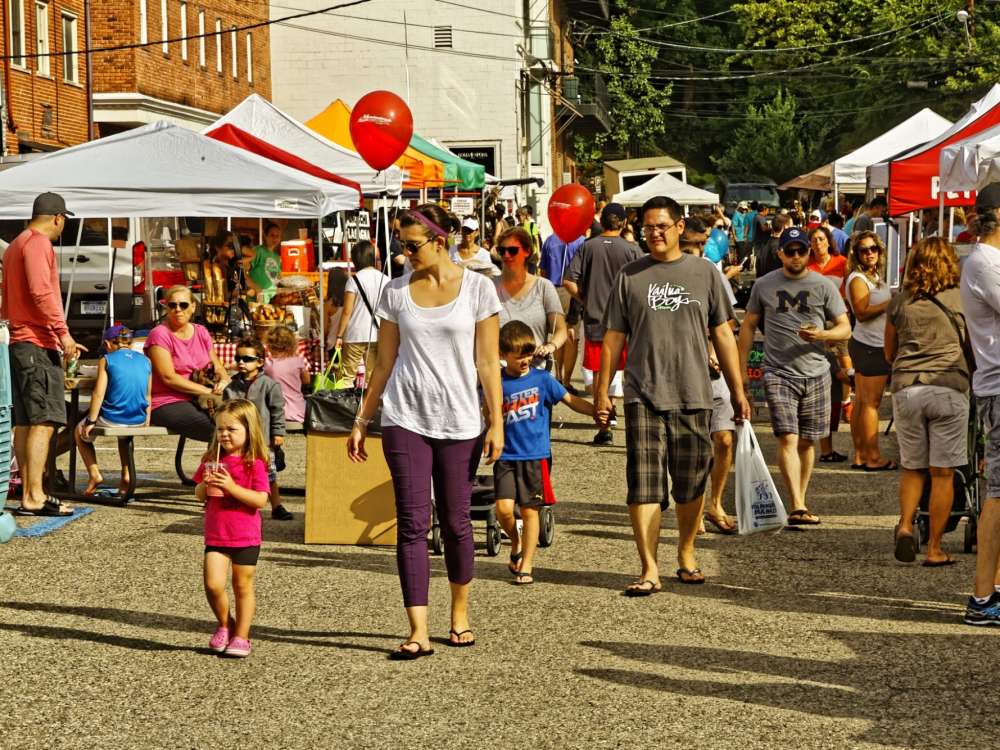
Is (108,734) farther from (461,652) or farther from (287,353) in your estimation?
(287,353)

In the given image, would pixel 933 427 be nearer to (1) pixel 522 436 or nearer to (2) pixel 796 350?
(2) pixel 796 350

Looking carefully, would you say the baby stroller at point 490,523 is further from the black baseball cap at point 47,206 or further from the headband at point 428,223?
the black baseball cap at point 47,206

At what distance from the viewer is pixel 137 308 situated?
22.0 metres

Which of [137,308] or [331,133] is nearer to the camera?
[137,308]

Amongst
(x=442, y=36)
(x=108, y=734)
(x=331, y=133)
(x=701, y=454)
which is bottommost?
(x=108, y=734)

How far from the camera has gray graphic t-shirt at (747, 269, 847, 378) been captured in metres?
10.5

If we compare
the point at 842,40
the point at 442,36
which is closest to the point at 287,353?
the point at 442,36

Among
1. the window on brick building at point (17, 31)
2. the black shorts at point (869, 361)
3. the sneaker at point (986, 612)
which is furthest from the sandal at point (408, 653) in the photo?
the window on brick building at point (17, 31)

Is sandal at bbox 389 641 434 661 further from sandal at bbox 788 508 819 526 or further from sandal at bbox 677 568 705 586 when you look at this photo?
sandal at bbox 788 508 819 526

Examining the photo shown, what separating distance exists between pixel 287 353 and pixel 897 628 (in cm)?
574

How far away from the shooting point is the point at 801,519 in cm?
1039

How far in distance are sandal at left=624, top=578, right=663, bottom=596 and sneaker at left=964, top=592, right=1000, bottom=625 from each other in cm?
156

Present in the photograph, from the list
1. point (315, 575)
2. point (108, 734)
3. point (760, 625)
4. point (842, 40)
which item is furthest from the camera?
point (842, 40)

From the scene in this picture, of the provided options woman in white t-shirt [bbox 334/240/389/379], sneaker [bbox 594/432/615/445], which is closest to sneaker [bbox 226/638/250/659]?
woman in white t-shirt [bbox 334/240/389/379]
